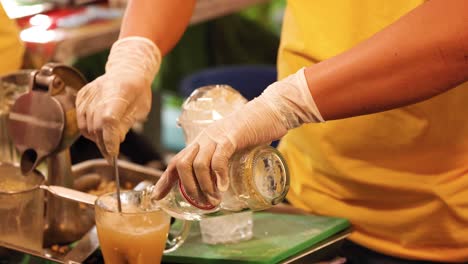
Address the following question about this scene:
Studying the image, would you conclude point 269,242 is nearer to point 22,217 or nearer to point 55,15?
point 22,217

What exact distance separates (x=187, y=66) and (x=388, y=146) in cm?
285

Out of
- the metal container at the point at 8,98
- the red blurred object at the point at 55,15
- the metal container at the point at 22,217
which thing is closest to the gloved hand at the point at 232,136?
the metal container at the point at 22,217

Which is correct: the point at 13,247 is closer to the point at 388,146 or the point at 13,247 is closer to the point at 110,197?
the point at 110,197

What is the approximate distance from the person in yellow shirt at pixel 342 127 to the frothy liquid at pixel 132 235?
6cm

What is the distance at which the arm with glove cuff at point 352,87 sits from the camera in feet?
3.64

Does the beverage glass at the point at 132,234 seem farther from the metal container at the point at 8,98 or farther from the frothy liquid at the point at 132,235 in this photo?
the metal container at the point at 8,98

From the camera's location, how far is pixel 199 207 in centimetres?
117

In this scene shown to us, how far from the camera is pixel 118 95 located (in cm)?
133

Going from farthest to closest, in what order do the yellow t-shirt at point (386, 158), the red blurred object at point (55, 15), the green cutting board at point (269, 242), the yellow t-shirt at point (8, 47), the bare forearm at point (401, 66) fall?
the red blurred object at point (55, 15) → the yellow t-shirt at point (8, 47) → the yellow t-shirt at point (386, 158) → the green cutting board at point (269, 242) → the bare forearm at point (401, 66)

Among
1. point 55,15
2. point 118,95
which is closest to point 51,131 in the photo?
point 118,95

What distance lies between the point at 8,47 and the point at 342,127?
2.94ft

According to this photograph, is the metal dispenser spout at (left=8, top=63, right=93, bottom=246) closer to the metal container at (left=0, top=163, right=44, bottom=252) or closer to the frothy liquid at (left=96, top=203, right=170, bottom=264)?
the metal container at (left=0, top=163, right=44, bottom=252)

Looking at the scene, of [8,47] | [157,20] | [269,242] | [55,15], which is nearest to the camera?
[269,242]

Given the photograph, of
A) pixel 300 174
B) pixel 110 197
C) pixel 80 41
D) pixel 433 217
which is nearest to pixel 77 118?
pixel 110 197
